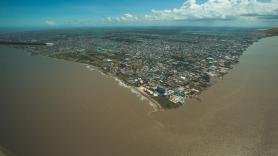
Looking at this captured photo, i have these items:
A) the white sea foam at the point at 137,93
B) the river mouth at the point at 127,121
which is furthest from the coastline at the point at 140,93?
the river mouth at the point at 127,121

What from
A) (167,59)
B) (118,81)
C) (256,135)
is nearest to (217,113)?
(256,135)

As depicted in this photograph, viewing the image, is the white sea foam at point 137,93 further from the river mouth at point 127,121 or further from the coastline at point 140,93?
the river mouth at point 127,121

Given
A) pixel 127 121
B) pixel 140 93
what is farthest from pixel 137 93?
pixel 127 121

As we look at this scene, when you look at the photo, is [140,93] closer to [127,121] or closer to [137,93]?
[137,93]

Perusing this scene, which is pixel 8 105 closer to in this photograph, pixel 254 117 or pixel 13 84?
pixel 13 84

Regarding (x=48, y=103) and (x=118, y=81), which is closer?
(x=48, y=103)

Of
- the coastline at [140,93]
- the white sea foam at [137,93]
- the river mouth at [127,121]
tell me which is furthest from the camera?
the white sea foam at [137,93]

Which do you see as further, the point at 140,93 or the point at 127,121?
the point at 140,93

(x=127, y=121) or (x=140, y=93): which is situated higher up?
(x=140, y=93)
